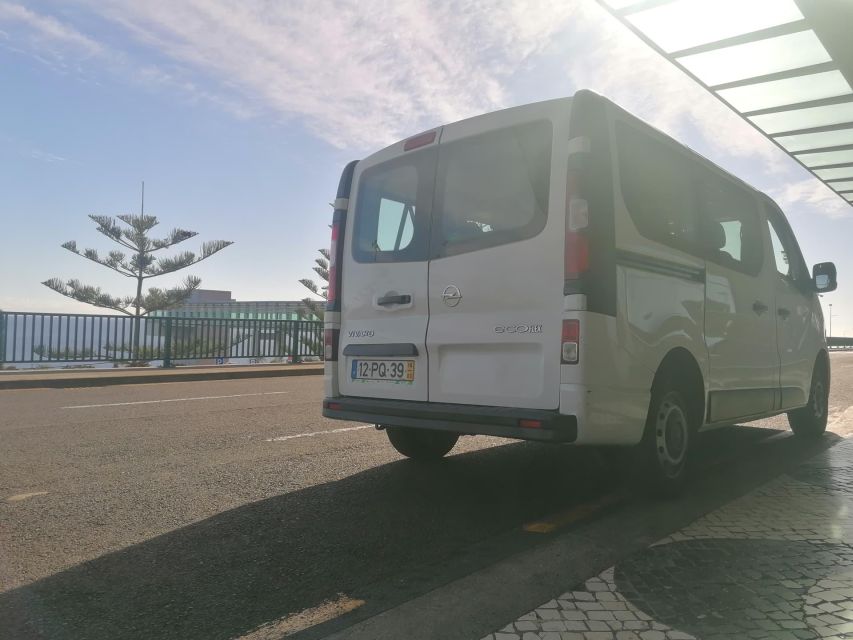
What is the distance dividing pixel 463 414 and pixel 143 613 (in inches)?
75.6

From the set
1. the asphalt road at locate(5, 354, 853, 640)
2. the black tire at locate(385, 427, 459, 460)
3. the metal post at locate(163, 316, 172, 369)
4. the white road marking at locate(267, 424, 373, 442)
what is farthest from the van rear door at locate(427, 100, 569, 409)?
the metal post at locate(163, 316, 172, 369)

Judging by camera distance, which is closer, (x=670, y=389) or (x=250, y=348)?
(x=670, y=389)

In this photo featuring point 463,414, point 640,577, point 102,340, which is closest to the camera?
point 640,577

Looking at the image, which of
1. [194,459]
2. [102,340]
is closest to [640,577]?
[194,459]

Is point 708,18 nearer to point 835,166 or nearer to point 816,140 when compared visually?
point 816,140

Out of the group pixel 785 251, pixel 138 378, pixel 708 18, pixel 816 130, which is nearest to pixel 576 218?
pixel 785 251

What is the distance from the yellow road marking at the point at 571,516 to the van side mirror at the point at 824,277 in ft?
12.8

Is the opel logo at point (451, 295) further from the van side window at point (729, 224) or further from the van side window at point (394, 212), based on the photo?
the van side window at point (729, 224)

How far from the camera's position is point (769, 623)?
2443 mm

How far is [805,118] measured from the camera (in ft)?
39.1

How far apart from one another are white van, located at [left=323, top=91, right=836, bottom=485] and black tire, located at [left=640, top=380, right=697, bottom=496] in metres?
0.02

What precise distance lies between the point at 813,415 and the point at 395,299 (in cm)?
503

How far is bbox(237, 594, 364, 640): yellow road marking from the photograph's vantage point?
7.82 feet

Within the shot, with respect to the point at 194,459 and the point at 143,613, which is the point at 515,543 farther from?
the point at 194,459
